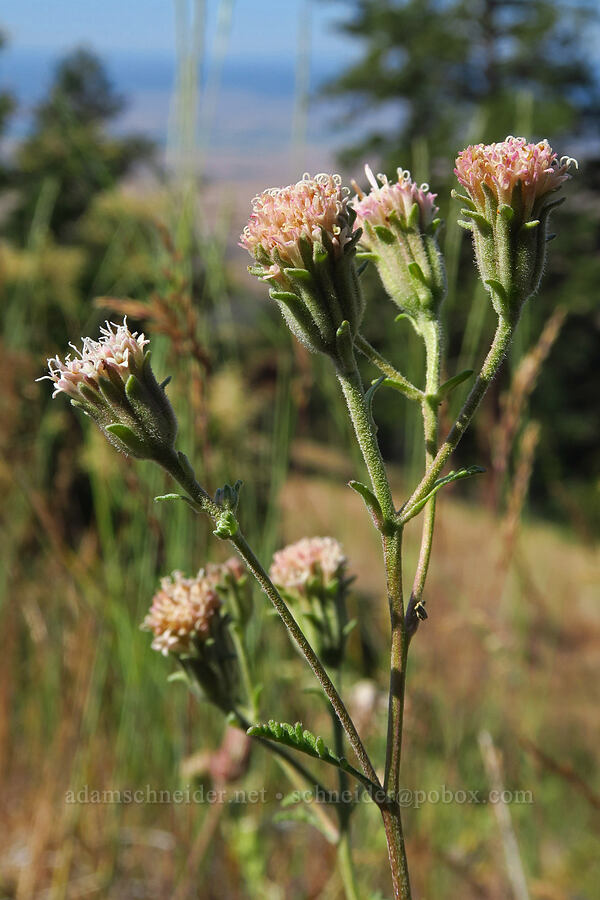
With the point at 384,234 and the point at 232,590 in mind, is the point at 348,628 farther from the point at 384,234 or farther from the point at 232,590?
the point at 384,234

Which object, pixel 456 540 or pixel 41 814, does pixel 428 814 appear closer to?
pixel 41 814

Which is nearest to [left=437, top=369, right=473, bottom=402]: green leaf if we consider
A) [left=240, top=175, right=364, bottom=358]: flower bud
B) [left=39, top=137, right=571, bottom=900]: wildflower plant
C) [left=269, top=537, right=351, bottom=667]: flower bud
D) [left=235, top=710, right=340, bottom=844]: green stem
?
[left=39, top=137, right=571, bottom=900]: wildflower plant

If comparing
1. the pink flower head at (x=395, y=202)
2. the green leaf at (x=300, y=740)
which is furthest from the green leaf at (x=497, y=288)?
the green leaf at (x=300, y=740)

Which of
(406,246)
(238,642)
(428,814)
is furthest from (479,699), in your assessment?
(406,246)

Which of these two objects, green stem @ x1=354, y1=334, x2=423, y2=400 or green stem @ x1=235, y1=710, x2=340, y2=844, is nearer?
green stem @ x1=354, y1=334, x2=423, y2=400

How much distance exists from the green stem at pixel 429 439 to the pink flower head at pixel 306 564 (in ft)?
0.93

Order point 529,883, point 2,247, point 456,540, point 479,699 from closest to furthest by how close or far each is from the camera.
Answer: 1. point 529,883
2. point 479,699
3. point 2,247
4. point 456,540

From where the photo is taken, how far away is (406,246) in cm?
102

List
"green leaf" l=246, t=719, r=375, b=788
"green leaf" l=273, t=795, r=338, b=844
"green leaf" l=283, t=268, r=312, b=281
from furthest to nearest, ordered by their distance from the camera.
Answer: "green leaf" l=273, t=795, r=338, b=844, "green leaf" l=283, t=268, r=312, b=281, "green leaf" l=246, t=719, r=375, b=788

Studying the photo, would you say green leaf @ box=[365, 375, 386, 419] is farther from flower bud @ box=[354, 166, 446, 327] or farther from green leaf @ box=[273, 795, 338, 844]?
green leaf @ box=[273, 795, 338, 844]

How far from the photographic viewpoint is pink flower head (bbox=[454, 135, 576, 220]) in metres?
0.91

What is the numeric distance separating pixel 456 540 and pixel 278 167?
837 centimetres

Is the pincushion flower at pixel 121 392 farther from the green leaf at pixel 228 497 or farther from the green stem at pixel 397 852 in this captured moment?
the green stem at pixel 397 852

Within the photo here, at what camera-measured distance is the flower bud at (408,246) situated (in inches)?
39.6
